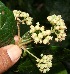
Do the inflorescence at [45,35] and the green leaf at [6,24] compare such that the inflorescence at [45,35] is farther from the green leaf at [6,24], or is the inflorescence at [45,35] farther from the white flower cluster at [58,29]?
the green leaf at [6,24]

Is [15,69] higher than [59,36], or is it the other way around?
[59,36]

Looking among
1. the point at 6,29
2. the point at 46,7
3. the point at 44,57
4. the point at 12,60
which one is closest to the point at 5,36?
the point at 6,29

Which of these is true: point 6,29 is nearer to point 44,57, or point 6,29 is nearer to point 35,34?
point 35,34

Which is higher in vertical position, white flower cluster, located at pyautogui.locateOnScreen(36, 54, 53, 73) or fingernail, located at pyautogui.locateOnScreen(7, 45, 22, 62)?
fingernail, located at pyautogui.locateOnScreen(7, 45, 22, 62)

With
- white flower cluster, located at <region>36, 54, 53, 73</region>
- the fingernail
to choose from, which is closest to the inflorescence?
white flower cluster, located at <region>36, 54, 53, 73</region>

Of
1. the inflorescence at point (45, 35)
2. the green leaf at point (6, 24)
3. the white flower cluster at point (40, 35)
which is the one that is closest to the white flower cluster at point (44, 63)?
the inflorescence at point (45, 35)

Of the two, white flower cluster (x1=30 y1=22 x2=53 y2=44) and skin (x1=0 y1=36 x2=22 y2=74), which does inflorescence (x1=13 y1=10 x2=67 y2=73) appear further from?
skin (x1=0 y1=36 x2=22 y2=74)

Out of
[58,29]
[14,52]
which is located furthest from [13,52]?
[58,29]
